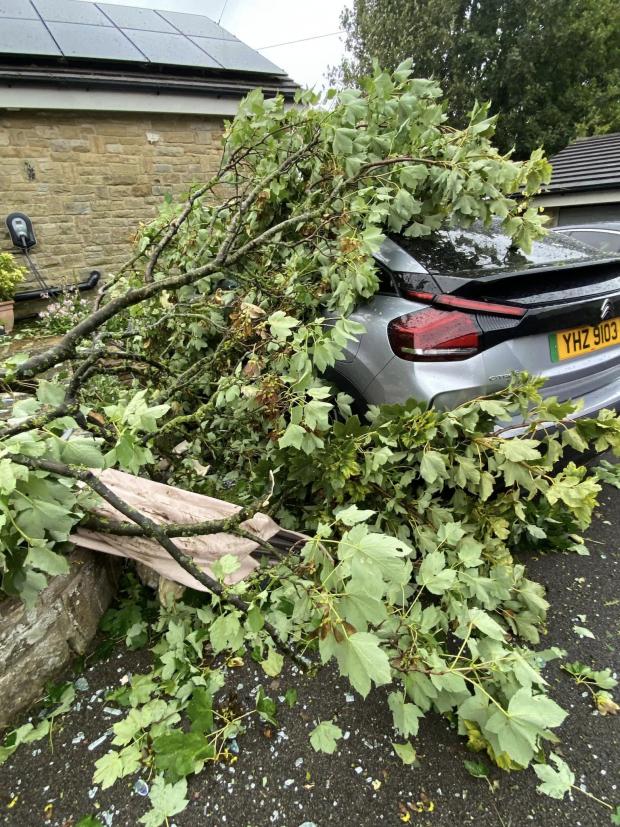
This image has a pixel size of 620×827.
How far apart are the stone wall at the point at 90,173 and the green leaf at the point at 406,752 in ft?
21.7

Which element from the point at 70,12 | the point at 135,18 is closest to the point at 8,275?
the point at 70,12

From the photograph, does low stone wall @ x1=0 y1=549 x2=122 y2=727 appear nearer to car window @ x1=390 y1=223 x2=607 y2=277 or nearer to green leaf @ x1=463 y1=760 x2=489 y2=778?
green leaf @ x1=463 y1=760 x2=489 y2=778

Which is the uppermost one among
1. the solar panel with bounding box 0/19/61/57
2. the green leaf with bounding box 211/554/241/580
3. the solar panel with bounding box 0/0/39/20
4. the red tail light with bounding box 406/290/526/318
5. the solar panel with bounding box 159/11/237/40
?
the solar panel with bounding box 159/11/237/40

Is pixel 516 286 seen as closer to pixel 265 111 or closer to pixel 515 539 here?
pixel 515 539

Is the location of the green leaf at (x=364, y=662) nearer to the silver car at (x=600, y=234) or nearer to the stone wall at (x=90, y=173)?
the silver car at (x=600, y=234)

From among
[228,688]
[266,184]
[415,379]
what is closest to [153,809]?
[228,688]

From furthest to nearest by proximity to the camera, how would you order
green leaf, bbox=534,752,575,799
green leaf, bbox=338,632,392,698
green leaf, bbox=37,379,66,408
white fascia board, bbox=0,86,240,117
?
1. white fascia board, bbox=0,86,240,117
2. green leaf, bbox=534,752,575,799
3. green leaf, bbox=37,379,66,408
4. green leaf, bbox=338,632,392,698

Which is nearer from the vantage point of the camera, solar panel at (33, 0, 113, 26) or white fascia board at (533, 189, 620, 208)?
solar panel at (33, 0, 113, 26)

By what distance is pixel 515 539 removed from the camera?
2.24 m

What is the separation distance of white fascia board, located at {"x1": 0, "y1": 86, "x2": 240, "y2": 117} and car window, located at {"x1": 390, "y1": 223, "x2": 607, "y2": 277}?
183 inches

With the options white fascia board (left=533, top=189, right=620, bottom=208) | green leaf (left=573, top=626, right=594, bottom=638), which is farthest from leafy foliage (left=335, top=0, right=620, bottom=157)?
green leaf (left=573, top=626, right=594, bottom=638)

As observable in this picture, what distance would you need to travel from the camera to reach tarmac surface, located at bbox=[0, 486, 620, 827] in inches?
→ 53.0

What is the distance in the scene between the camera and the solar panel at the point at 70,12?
24.1 feet

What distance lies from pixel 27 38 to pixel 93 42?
2.87ft
